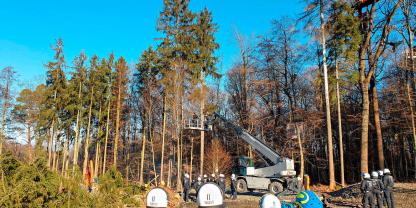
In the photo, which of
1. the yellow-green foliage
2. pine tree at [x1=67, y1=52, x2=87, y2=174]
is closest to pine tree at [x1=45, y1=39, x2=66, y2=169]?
pine tree at [x1=67, y1=52, x2=87, y2=174]

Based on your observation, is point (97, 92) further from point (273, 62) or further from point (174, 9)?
point (273, 62)

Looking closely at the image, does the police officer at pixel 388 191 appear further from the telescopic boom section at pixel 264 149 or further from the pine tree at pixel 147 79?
the pine tree at pixel 147 79

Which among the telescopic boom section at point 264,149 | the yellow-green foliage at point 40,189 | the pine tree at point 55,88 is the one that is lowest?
the yellow-green foliage at point 40,189

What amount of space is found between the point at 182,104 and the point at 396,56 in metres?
19.5

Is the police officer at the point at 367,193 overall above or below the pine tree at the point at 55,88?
below

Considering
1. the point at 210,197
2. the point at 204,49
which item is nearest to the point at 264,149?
the point at 204,49

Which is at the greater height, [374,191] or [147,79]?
[147,79]

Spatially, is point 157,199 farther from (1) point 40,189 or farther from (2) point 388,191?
(2) point 388,191

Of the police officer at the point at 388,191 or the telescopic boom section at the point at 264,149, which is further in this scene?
the telescopic boom section at the point at 264,149

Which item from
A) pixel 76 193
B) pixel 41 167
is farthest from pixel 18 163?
pixel 76 193

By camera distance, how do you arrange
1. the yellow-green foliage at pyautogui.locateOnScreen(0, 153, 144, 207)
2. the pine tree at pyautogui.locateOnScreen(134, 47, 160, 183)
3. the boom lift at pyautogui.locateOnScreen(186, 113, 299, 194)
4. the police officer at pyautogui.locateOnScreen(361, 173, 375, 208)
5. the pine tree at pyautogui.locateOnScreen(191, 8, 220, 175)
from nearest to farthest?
the yellow-green foliage at pyautogui.locateOnScreen(0, 153, 144, 207) < the police officer at pyautogui.locateOnScreen(361, 173, 375, 208) < the boom lift at pyautogui.locateOnScreen(186, 113, 299, 194) < the pine tree at pyautogui.locateOnScreen(191, 8, 220, 175) < the pine tree at pyautogui.locateOnScreen(134, 47, 160, 183)

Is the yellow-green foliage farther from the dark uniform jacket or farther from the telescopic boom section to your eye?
the telescopic boom section

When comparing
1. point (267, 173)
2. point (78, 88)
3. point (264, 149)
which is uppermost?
point (78, 88)

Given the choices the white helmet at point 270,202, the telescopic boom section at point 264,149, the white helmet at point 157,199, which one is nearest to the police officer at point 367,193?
the telescopic boom section at point 264,149
